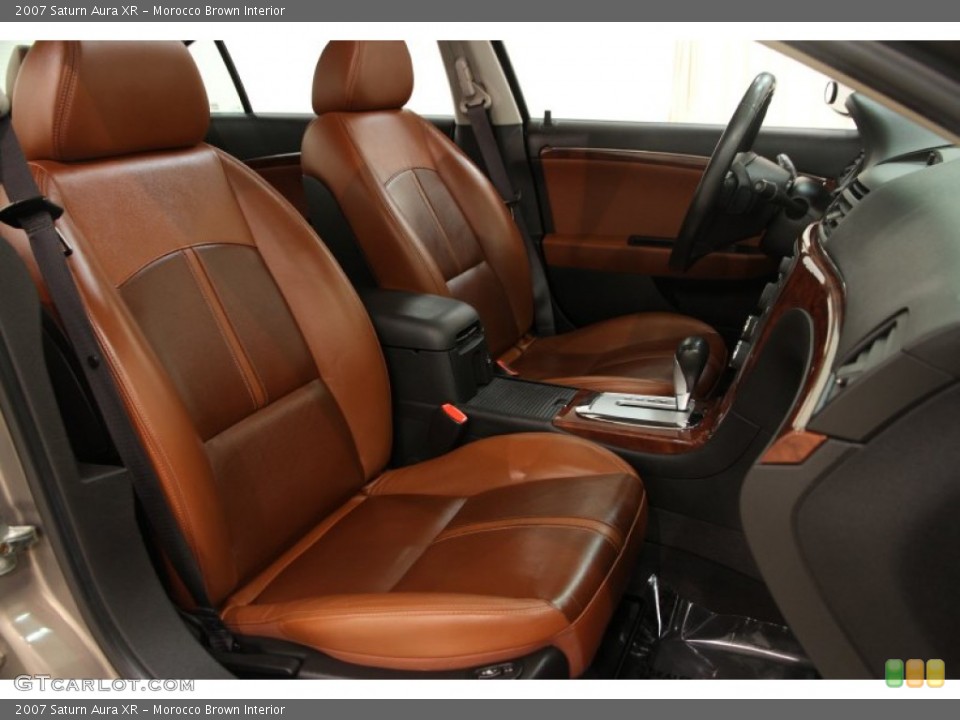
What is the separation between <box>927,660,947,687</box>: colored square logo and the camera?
93 centimetres

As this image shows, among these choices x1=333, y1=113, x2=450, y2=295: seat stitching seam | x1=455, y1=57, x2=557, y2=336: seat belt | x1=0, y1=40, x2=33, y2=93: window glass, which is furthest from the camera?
x1=455, y1=57, x2=557, y2=336: seat belt

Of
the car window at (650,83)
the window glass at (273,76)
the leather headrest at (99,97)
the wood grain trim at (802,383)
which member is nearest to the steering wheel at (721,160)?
the wood grain trim at (802,383)

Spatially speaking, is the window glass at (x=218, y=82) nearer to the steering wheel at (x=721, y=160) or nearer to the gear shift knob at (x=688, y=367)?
the steering wheel at (x=721, y=160)

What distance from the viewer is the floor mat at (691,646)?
140 cm

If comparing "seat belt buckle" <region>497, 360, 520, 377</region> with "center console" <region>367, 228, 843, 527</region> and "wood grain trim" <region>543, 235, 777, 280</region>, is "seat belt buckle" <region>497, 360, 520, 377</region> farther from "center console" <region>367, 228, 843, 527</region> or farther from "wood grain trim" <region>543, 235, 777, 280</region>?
"wood grain trim" <region>543, 235, 777, 280</region>

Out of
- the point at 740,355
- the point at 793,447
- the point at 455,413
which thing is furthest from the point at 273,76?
the point at 793,447

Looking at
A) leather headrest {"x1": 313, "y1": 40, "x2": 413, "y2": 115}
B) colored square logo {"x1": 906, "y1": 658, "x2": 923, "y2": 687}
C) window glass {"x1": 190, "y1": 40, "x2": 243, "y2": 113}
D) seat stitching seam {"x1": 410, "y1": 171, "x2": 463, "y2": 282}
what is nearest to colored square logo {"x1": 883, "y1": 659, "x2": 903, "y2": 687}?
colored square logo {"x1": 906, "y1": 658, "x2": 923, "y2": 687}

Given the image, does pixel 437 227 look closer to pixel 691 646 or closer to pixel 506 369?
pixel 506 369

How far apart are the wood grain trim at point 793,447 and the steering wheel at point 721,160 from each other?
2.77 ft

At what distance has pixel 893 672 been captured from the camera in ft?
3.09

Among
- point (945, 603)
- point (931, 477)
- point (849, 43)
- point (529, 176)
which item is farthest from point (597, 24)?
point (529, 176)

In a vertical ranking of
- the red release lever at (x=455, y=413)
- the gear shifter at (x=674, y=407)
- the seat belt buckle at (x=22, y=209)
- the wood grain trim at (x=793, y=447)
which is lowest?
the red release lever at (x=455, y=413)

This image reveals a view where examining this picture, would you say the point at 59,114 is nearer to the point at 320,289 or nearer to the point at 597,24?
the point at 320,289

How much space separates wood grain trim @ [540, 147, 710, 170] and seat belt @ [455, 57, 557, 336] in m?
0.16
